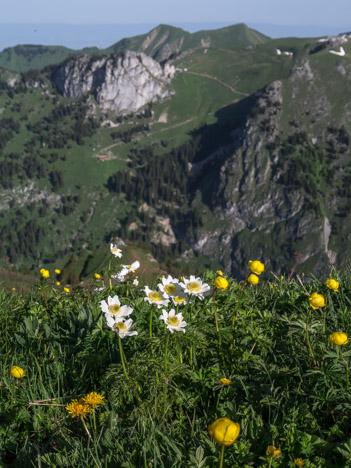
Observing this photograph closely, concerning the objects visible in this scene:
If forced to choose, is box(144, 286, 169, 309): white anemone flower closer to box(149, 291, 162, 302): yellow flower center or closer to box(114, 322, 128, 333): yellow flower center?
box(149, 291, 162, 302): yellow flower center

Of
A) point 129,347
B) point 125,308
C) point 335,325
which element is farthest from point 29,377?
point 335,325

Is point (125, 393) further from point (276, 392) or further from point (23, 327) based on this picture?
point (23, 327)

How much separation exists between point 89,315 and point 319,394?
3.84 m

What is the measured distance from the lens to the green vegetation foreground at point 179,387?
404 centimetres

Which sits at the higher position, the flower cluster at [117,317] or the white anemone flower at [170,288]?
the white anemone flower at [170,288]

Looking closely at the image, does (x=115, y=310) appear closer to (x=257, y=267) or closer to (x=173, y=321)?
(x=173, y=321)

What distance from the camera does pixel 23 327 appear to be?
22.1ft

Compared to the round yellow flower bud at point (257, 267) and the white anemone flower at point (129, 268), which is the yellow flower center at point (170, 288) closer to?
the round yellow flower bud at point (257, 267)

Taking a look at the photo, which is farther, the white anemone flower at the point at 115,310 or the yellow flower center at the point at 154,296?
the yellow flower center at the point at 154,296

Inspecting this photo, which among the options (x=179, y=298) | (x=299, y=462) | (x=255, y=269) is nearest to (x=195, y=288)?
(x=179, y=298)

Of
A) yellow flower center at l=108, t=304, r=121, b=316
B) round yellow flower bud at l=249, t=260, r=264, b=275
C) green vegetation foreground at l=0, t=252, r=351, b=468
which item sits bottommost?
green vegetation foreground at l=0, t=252, r=351, b=468

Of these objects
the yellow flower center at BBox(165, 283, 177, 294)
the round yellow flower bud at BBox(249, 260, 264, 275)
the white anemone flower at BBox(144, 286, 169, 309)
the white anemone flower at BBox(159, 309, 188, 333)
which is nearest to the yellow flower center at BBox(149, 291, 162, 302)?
the white anemone flower at BBox(144, 286, 169, 309)

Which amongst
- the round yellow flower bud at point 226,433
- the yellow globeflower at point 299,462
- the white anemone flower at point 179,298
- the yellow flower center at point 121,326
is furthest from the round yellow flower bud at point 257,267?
the round yellow flower bud at point 226,433

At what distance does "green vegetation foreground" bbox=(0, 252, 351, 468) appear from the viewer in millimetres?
4043
